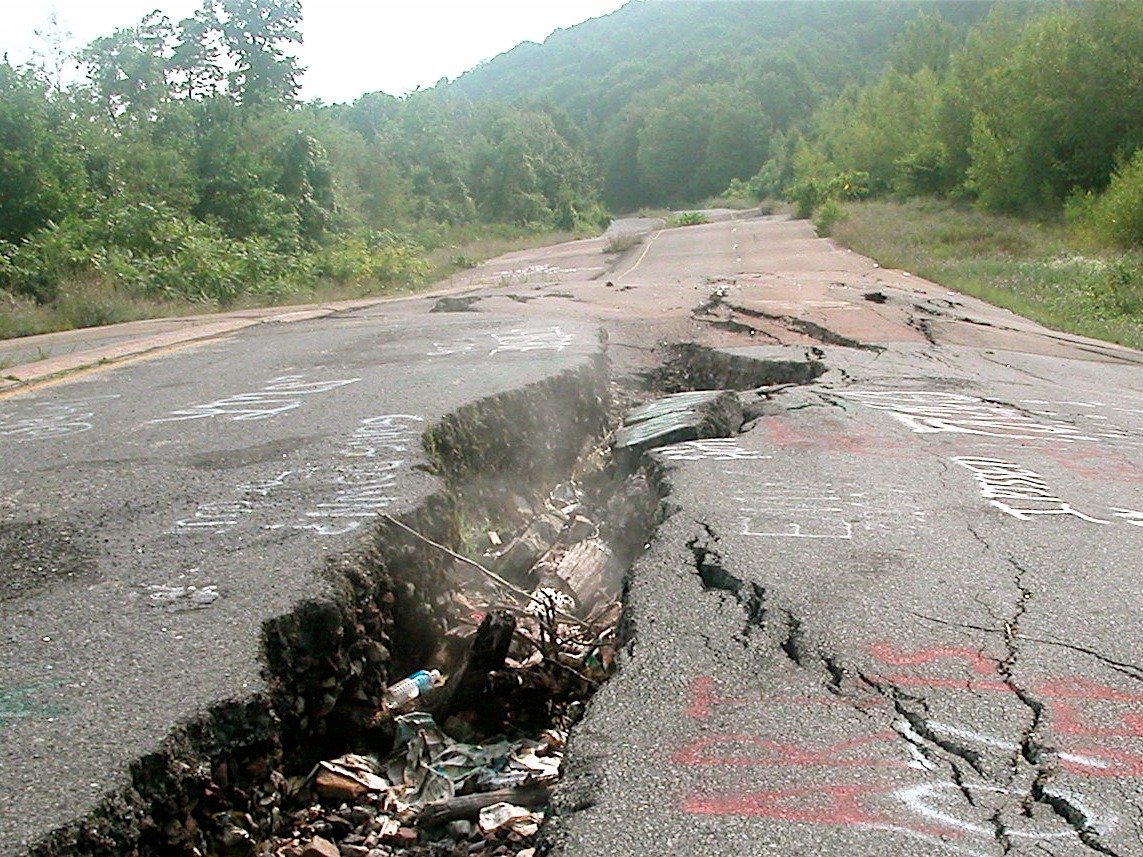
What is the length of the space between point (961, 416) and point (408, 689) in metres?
4.83

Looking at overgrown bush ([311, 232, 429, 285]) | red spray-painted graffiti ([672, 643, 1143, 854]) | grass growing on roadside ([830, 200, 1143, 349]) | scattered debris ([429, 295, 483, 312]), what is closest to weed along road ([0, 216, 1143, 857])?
red spray-painted graffiti ([672, 643, 1143, 854])

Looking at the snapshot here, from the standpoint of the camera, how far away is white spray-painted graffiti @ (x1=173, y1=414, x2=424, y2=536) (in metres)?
4.29

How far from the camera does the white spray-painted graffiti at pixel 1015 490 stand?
495 centimetres

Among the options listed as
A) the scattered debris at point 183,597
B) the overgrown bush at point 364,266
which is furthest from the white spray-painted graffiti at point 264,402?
the overgrown bush at point 364,266

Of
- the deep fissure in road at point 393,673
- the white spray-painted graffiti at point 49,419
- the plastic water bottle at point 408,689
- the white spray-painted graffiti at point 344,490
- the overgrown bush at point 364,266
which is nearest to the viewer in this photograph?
the deep fissure in road at point 393,673

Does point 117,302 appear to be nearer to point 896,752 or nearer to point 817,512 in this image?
point 817,512

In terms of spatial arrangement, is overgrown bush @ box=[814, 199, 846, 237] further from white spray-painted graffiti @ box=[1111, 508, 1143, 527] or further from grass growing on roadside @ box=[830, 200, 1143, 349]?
white spray-painted graffiti @ box=[1111, 508, 1143, 527]

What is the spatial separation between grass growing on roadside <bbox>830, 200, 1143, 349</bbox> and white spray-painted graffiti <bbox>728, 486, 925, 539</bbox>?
991cm

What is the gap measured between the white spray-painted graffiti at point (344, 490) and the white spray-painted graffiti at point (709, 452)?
1376 mm

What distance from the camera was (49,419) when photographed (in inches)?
262

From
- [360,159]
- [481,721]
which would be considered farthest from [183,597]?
[360,159]

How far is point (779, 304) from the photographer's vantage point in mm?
14312

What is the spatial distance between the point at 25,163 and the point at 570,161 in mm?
61789

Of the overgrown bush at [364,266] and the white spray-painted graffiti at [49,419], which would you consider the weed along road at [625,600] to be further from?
the overgrown bush at [364,266]
